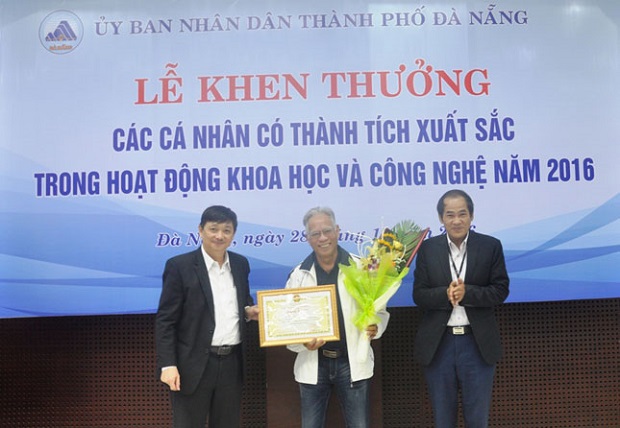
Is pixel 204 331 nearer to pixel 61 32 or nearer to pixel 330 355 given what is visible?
pixel 330 355

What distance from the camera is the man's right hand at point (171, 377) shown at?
2406 millimetres

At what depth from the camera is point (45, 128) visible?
10.9 ft

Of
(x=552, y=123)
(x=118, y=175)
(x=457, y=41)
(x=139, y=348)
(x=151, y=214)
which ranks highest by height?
(x=457, y=41)

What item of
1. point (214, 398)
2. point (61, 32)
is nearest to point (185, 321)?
point (214, 398)

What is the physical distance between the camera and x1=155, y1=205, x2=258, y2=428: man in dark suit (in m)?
2.46

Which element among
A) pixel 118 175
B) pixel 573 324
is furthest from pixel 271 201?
pixel 573 324

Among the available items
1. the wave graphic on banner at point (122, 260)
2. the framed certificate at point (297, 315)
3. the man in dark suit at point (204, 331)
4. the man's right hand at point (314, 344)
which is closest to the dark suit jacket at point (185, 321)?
the man in dark suit at point (204, 331)

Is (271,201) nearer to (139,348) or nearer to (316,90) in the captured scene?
(316,90)

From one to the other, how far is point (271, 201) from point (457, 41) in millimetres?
1552

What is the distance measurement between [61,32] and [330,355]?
260cm

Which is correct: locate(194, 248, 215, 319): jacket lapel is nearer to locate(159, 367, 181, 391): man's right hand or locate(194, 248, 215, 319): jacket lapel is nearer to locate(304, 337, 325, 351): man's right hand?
locate(159, 367, 181, 391): man's right hand

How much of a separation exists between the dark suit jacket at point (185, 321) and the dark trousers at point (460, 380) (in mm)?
1131

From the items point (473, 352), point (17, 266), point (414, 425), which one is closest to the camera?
point (473, 352)

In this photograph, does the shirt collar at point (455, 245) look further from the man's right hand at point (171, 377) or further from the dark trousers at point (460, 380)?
the man's right hand at point (171, 377)
